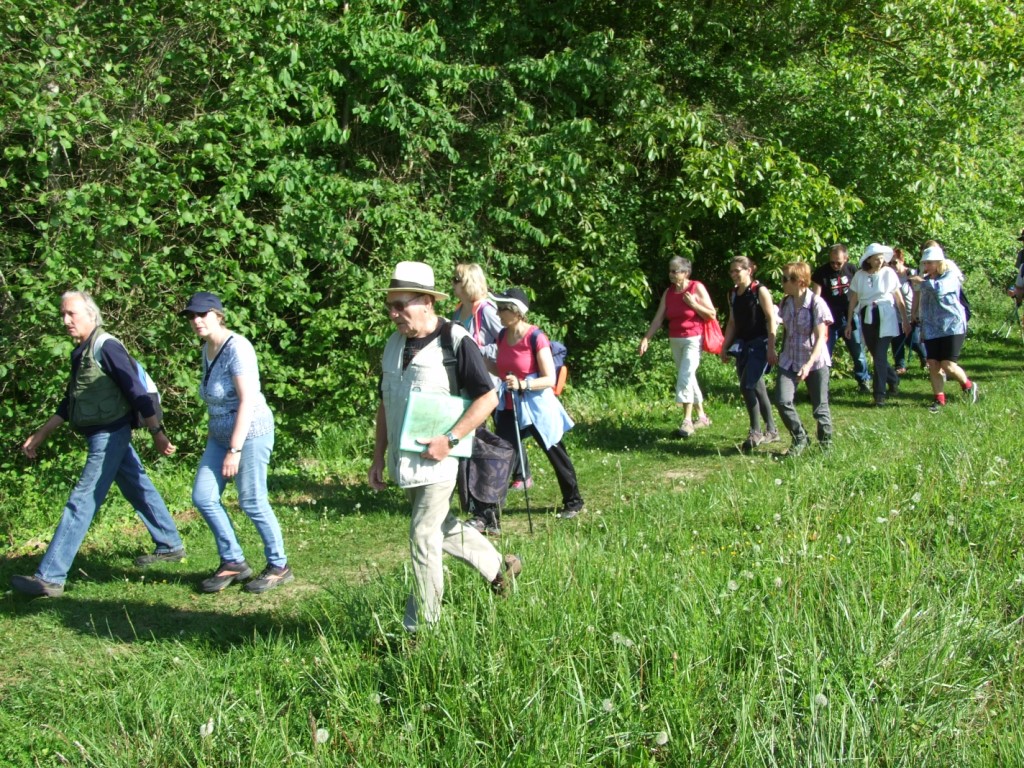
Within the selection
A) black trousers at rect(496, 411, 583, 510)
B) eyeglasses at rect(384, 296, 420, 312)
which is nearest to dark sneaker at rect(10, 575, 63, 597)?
eyeglasses at rect(384, 296, 420, 312)

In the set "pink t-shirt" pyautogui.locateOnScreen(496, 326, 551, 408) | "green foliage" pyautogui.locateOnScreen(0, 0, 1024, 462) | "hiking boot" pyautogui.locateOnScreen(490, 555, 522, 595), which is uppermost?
"green foliage" pyautogui.locateOnScreen(0, 0, 1024, 462)

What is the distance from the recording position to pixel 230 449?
5.71 meters

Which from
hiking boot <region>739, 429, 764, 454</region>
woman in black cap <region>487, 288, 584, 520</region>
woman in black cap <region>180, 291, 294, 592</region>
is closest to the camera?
woman in black cap <region>180, 291, 294, 592</region>

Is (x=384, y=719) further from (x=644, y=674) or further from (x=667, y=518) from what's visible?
(x=667, y=518)

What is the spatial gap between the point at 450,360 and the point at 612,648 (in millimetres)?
1469

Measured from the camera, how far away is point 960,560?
4.85m

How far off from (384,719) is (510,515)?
3.76m

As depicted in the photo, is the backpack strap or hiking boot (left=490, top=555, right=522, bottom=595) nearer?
the backpack strap

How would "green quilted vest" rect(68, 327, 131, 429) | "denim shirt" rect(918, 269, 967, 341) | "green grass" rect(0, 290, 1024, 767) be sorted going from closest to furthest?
"green grass" rect(0, 290, 1024, 767)
"green quilted vest" rect(68, 327, 131, 429)
"denim shirt" rect(918, 269, 967, 341)

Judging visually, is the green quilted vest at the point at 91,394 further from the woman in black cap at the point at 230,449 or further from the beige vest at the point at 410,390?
the beige vest at the point at 410,390

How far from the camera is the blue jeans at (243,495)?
229 inches

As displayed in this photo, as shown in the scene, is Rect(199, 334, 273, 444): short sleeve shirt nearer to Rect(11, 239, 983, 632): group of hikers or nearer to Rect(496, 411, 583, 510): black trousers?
Rect(11, 239, 983, 632): group of hikers

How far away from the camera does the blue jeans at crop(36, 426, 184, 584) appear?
19.2ft

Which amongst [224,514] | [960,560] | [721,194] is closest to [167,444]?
[224,514]
